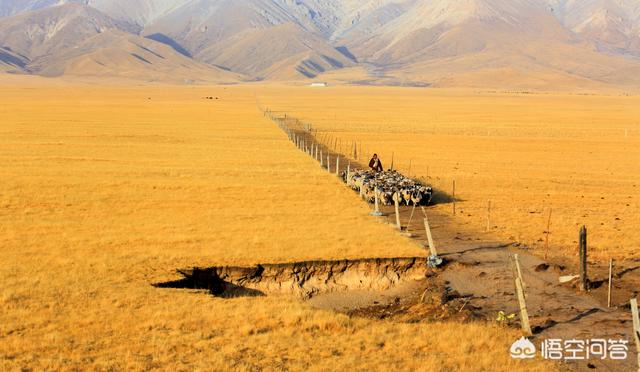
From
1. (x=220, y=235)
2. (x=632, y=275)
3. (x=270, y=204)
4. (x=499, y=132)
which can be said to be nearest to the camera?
(x=632, y=275)

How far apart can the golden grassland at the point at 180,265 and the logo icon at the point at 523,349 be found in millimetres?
262

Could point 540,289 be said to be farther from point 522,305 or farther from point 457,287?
point 522,305

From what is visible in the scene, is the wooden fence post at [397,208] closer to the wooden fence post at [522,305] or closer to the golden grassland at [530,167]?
the golden grassland at [530,167]

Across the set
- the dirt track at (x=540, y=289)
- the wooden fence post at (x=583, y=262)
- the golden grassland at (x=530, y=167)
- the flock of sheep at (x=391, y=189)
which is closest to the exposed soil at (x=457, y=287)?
the dirt track at (x=540, y=289)

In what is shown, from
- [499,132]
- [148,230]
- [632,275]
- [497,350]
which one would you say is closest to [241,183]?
[148,230]

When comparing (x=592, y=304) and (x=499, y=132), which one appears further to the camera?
(x=499, y=132)

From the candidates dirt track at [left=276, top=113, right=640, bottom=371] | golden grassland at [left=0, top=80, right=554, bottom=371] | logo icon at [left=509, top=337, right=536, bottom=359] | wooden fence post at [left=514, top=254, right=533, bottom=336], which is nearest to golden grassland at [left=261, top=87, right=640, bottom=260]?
dirt track at [left=276, top=113, right=640, bottom=371]

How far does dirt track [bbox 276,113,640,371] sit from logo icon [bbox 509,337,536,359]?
65 centimetres

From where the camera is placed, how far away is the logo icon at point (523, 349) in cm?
1232

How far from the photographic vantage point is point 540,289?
54.5 feet

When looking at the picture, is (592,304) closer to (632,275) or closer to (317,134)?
(632,275)

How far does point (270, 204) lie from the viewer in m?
28.9

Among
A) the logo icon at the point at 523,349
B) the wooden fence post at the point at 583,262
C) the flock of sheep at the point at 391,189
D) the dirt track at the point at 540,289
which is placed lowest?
the logo icon at the point at 523,349

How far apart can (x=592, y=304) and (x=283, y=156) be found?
33157 mm
